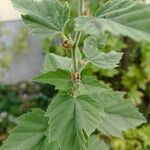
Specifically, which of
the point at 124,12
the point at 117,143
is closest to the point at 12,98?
the point at 117,143

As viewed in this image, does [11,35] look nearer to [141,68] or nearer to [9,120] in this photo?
[9,120]

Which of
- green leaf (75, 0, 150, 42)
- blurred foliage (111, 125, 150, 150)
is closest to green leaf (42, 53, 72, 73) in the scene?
green leaf (75, 0, 150, 42)

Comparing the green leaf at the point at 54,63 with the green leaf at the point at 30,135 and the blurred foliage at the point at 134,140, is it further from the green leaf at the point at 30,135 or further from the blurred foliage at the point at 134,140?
the blurred foliage at the point at 134,140

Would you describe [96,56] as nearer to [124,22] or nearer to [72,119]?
[72,119]

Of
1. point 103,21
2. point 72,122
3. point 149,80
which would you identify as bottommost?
point 149,80

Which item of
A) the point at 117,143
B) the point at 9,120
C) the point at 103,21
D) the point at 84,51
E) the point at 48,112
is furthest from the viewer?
the point at 9,120

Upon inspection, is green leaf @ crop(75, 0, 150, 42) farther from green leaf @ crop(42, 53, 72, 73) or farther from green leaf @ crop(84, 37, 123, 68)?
green leaf @ crop(42, 53, 72, 73)

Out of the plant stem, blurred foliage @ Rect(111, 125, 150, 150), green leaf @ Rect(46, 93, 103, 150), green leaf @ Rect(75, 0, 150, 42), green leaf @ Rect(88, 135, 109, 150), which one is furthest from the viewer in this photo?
blurred foliage @ Rect(111, 125, 150, 150)

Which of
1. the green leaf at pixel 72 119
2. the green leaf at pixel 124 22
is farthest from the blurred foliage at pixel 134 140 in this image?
the green leaf at pixel 124 22
